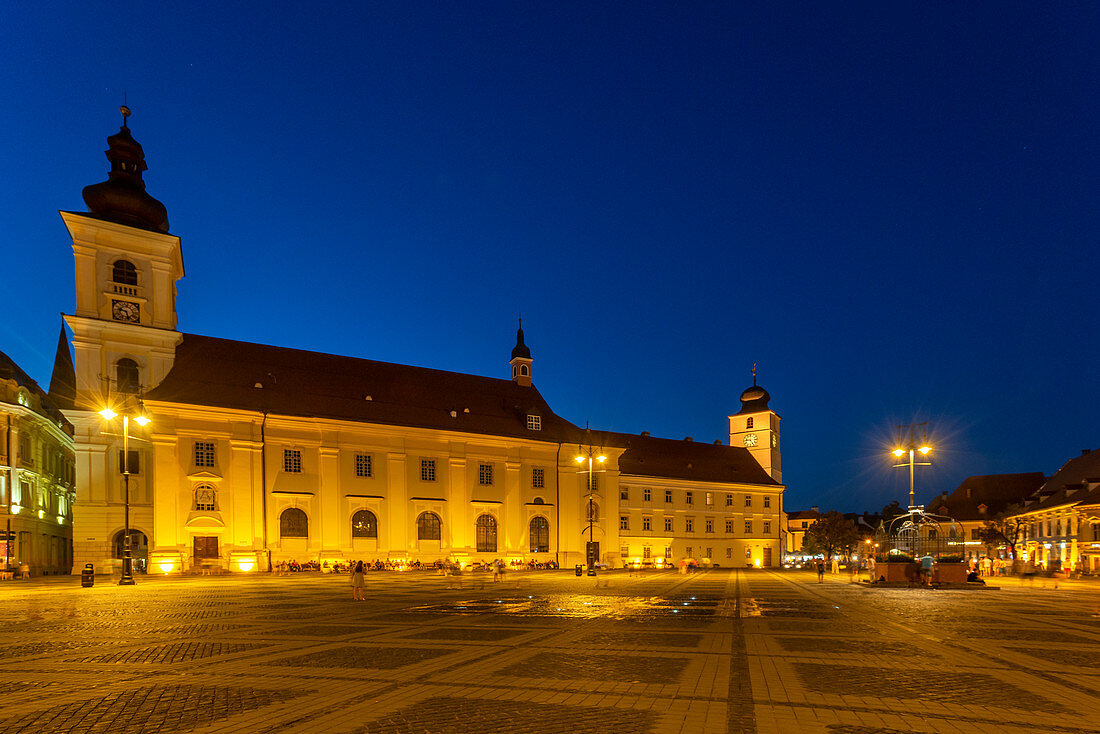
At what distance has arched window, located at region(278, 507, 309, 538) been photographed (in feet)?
161

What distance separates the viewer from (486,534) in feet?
189

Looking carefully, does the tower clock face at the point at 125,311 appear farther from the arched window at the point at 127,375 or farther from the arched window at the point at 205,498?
the arched window at the point at 205,498

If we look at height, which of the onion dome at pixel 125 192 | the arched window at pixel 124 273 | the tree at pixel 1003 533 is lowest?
the tree at pixel 1003 533

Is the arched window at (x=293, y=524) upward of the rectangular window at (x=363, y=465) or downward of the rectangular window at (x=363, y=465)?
downward

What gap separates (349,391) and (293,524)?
35.8ft

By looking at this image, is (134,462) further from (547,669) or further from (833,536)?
(833,536)

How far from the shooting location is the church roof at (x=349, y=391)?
49219 millimetres

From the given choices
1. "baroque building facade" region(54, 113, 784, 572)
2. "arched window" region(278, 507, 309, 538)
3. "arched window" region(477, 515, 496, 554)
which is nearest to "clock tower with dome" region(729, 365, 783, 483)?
"baroque building facade" region(54, 113, 784, 572)

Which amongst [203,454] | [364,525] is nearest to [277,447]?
[203,454]

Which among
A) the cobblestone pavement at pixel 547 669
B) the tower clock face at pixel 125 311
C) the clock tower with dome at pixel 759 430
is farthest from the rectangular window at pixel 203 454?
the clock tower with dome at pixel 759 430

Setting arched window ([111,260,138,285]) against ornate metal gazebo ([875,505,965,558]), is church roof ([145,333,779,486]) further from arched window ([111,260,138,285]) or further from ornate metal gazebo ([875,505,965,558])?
ornate metal gazebo ([875,505,965,558])

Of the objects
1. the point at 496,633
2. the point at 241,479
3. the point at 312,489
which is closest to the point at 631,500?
the point at 312,489

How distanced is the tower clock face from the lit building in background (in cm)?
878

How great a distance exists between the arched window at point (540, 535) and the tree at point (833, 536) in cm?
5750
